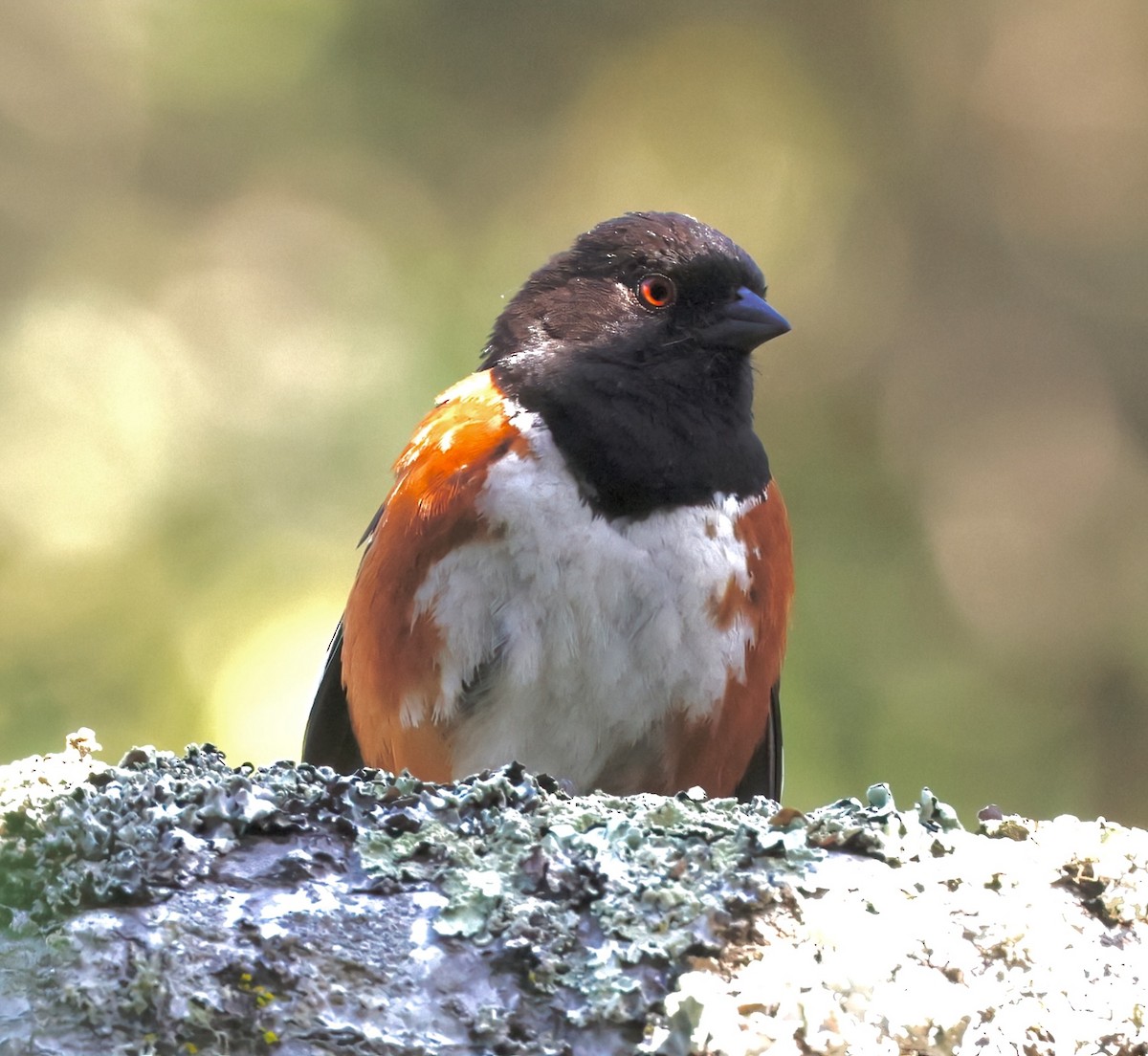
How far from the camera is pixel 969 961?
1560mm

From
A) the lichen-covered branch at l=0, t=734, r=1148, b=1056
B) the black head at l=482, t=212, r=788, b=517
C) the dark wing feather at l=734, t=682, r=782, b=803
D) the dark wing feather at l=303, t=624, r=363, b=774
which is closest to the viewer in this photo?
the lichen-covered branch at l=0, t=734, r=1148, b=1056

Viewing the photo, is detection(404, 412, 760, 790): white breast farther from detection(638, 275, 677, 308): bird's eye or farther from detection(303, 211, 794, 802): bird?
detection(638, 275, 677, 308): bird's eye

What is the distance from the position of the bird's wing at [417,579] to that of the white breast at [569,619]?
0.02 metres

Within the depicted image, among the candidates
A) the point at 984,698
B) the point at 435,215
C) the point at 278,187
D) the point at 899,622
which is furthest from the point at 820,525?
the point at 278,187

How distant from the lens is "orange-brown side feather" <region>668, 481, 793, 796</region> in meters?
3.03

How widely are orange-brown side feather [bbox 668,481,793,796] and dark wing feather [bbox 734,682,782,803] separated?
219 millimetres

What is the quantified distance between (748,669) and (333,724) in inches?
40.6

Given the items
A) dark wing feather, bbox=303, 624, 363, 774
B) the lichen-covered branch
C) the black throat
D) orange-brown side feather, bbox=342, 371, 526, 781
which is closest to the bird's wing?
orange-brown side feather, bbox=342, 371, 526, 781

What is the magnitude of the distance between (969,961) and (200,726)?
218 centimetres

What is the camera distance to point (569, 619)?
288cm

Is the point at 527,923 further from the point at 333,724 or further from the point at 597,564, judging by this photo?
the point at 333,724

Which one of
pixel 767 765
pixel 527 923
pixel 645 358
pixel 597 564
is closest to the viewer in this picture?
pixel 527 923

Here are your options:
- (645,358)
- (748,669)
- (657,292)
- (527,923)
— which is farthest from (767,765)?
(527,923)

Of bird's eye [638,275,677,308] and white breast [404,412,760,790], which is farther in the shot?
bird's eye [638,275,677,308]
